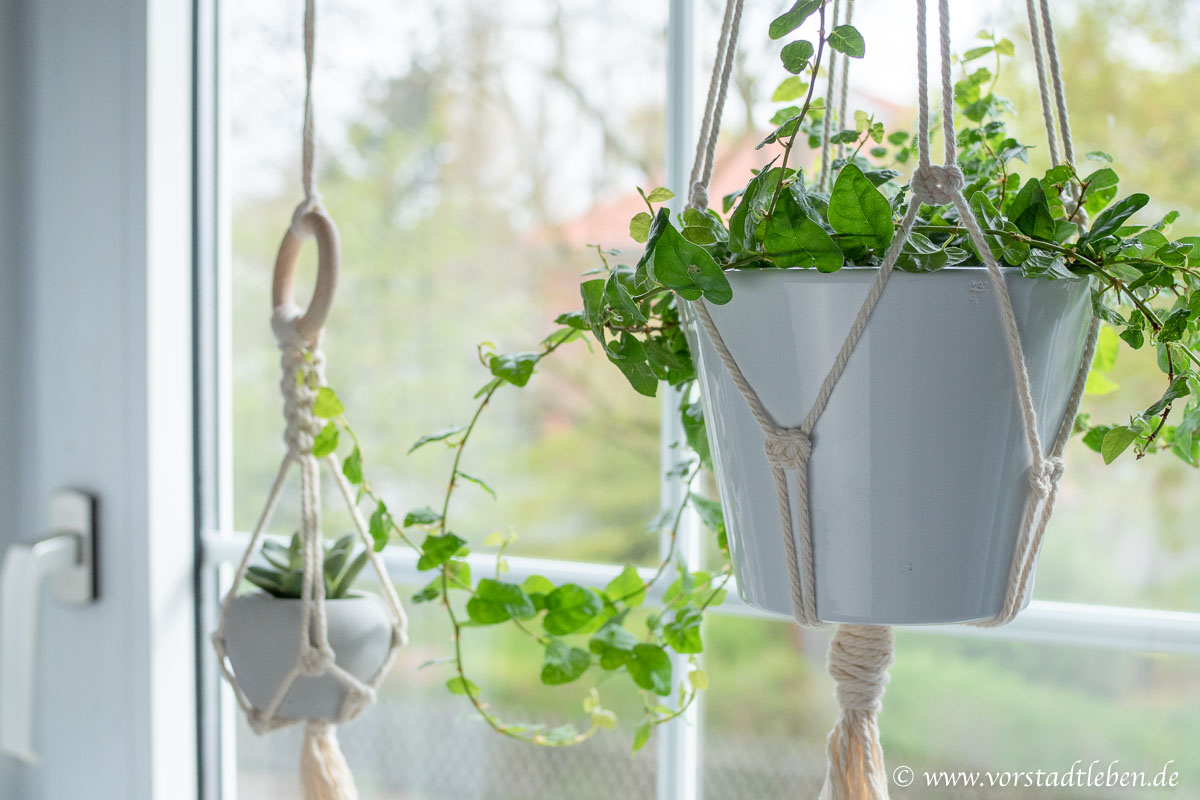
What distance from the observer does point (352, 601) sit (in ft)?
2.18

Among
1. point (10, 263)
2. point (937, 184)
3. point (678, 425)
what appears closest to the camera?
point (937, 184)

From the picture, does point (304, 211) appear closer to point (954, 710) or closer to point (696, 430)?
point (696, 430)

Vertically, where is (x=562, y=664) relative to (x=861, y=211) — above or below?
below

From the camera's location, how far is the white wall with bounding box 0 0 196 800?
84 centimetres

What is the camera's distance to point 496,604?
625 mm

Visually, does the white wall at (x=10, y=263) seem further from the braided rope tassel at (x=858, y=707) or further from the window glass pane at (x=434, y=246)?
the braided rope tassel at (x=858, y=707)

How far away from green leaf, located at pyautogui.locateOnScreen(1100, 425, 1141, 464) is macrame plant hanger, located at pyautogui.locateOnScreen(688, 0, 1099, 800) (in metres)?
0.02

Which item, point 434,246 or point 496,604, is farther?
point 434,246

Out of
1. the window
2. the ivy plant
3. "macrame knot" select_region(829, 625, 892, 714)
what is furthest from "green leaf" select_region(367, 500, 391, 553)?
"macrame knot" select_region(829, 625, 892, 714)

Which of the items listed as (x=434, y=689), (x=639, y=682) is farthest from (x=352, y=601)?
(x=434, y=689)

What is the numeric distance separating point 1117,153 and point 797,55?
543 millimetres

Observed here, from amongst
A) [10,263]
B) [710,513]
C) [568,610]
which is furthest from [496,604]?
[10,263]

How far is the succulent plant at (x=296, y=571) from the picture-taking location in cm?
67

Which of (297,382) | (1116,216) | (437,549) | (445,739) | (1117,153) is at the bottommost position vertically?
(445,739)
